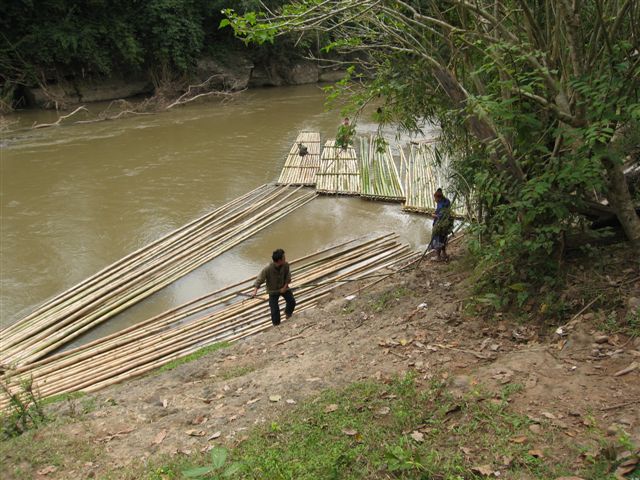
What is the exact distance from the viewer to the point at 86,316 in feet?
20.7

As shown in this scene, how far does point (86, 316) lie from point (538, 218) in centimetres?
535

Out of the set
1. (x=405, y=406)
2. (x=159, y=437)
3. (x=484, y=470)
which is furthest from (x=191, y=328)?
(x=484, y=470)

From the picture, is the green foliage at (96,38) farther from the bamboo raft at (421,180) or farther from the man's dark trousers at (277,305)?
the man's dark trousers at (277,305)

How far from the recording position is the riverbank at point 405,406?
2.59 meters

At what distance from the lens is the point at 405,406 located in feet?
10.1

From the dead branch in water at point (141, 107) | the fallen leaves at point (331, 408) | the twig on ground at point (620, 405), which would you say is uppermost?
the dead branch in water at point (141, 107)

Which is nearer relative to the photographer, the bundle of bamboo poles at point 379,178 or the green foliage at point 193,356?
the green foliage at point 193,356

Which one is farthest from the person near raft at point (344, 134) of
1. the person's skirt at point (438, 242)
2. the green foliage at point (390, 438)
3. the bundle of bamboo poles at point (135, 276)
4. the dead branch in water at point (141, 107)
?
the dead branch in water at point (141, 107)

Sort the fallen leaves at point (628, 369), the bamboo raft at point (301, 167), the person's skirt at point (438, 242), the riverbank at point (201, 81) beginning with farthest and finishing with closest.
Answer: the riverbank at point (201, 81)
the bamboo raft at point (301, 167)
the person's skirt at point (438, 242)
the fallen leaves at point (628, 369)

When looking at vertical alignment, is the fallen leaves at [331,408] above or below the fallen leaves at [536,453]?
below

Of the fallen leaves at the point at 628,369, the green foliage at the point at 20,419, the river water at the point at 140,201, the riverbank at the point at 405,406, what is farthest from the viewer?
the river water at the point at 140,201

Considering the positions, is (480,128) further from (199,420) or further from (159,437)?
(159,437)

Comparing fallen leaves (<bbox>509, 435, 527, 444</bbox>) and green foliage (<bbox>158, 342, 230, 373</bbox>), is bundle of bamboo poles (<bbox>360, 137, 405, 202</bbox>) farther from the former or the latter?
fallen leaves (<bbox>509, 435, 527, 444</bbox>)

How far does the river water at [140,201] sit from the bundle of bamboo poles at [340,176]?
0.26 m
